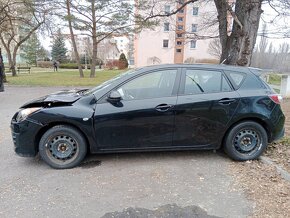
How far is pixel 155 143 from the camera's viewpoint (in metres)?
4.09

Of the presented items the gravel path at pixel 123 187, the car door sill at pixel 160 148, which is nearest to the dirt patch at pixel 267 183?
the gravel path at pixel 123 187

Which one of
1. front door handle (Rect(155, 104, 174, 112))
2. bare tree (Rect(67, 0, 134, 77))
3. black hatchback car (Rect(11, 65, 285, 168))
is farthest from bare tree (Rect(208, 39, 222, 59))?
front door handle (Rect(155, 104, 174, 112))

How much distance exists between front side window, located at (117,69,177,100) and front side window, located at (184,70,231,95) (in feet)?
0.89

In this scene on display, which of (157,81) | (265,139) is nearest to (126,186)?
(157,81)

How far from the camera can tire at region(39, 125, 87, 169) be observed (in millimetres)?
3898

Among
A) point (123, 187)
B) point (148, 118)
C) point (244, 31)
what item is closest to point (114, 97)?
point (148, 118)

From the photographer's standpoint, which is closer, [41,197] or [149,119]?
[41,197]

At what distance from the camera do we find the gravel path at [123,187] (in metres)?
2.91

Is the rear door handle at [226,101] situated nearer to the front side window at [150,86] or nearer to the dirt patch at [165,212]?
the front side window at [150,86]

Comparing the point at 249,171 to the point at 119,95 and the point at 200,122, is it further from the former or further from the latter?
the point at 119,95

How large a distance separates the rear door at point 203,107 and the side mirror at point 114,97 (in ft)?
3.10

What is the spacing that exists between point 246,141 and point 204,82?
1.25m

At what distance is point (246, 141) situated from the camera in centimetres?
426

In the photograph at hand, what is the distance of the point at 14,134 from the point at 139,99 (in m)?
2.05
